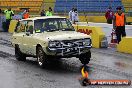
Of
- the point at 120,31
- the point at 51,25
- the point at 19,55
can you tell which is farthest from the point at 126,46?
the point at 19,55

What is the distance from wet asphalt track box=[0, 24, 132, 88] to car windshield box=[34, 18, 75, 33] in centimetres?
121

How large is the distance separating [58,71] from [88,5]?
31724 millimetres

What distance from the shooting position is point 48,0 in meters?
46.2

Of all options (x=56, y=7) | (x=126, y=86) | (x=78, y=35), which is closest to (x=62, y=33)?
(x=78, y=35)

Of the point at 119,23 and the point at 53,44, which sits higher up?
the point at 119,23

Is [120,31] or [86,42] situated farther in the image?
[120,31]

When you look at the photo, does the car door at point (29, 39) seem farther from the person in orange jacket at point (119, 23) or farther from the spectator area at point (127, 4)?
the spectator area at point (127, 4)

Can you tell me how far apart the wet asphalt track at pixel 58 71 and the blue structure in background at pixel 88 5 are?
26.8 metres

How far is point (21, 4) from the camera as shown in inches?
1891

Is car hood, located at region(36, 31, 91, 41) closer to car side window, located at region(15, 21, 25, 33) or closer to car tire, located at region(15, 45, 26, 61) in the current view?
car side window, located at region(15, 21, 25, 33)

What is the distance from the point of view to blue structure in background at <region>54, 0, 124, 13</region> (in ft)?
139

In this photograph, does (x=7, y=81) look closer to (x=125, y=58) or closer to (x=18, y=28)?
(x=18, y=28)

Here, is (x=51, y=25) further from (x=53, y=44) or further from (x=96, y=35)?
(x=96, y=35)

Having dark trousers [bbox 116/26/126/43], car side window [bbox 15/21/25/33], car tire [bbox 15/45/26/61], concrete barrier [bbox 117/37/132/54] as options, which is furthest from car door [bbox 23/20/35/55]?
dark trousers [bbox 116/26/126/43]
